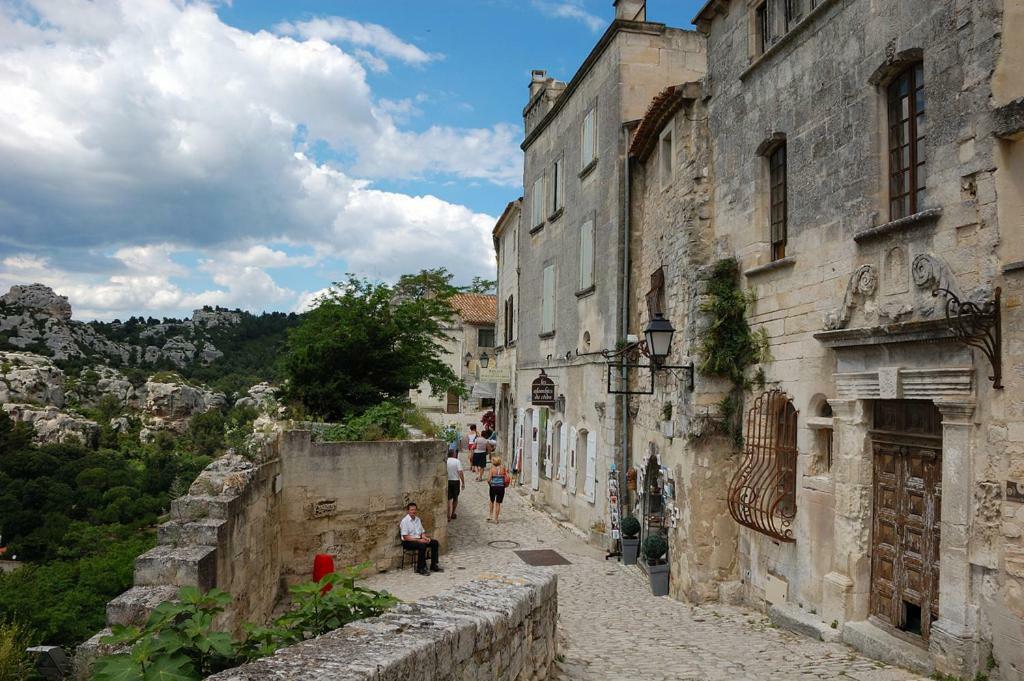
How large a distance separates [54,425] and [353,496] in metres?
30.2

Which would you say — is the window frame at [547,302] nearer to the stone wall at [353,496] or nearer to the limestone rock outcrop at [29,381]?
the stone wall at [353,496]

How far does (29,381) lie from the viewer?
43.9m

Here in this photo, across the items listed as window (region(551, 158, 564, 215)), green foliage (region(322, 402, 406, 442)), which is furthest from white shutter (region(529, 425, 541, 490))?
green foliage (region(322, 402, 406, 442))

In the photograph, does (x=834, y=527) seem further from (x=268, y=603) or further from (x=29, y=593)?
(x=29, y=593)

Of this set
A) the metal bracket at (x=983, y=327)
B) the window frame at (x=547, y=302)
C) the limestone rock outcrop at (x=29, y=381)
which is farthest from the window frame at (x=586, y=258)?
the limestone rock outcrop at (x=29, y=381)

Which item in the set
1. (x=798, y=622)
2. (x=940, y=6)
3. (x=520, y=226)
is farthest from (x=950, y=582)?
(x=520, y=226)

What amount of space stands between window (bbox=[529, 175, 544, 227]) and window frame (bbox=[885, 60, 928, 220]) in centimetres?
1341

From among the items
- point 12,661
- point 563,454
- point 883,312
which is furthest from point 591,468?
point 12,661

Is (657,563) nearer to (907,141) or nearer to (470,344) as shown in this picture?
(907,141)

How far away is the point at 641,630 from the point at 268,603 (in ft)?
14.6

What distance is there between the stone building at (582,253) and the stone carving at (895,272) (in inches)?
305

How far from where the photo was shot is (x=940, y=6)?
21.1 ft

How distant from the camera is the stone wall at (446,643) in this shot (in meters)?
3.21

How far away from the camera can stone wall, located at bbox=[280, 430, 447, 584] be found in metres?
11.6
